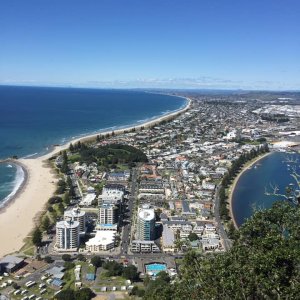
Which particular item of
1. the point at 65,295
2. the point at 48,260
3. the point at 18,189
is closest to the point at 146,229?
the point at 48,260

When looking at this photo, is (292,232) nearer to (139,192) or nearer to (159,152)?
(139,192)

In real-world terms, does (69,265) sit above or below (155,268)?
above

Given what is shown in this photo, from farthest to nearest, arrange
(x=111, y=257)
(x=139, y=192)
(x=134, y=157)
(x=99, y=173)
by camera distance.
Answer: (x=134, y=157) → (x=99, y=173) → (x=139, y=192) → (x=111, y=257)

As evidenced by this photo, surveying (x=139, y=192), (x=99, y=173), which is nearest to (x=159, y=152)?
(x=99, y=173)

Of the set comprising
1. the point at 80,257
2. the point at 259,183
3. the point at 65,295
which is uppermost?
the point at 65,295

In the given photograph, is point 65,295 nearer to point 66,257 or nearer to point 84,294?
point 84,294

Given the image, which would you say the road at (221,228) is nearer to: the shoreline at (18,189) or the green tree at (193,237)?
the green tree at (193,237)

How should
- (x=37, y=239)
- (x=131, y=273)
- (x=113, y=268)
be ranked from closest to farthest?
(x=131, y=273), (x=113, y=268), (x=37, y=239)
